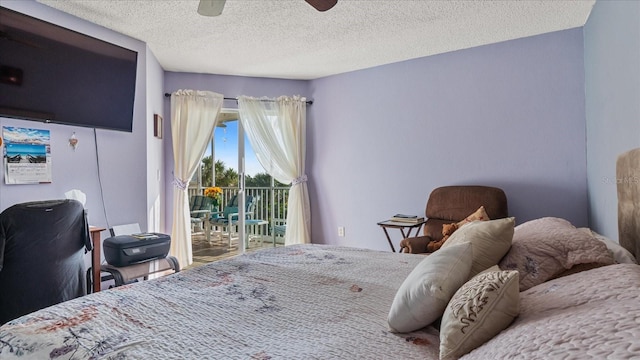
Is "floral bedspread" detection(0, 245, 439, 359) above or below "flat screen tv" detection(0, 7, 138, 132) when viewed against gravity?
below

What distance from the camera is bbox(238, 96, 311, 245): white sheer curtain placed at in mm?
4621

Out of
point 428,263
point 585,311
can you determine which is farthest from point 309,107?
point 585,311

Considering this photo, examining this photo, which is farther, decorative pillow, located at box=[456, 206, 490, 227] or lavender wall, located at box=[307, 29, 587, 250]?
lavender wall, located at box=[307, 29, 587, 250]

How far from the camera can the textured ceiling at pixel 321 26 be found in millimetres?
2680

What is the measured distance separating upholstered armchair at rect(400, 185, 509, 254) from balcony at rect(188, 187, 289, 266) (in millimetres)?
2243

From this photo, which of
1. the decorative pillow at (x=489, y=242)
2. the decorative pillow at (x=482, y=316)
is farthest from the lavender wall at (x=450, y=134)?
the decorative pillow at (x=482, y=316)

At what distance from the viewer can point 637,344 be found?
0.53 m

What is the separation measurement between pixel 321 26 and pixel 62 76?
2.03 metres

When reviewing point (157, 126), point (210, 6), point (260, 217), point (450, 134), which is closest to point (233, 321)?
point (210, 6)

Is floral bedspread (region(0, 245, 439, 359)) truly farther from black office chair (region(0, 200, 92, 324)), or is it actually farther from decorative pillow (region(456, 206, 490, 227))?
decorative pillow (region(456, 206, 490, 227))

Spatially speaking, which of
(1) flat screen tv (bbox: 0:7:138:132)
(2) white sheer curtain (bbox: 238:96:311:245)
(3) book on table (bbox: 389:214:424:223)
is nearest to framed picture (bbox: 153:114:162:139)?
(1) flat screen tv (bbox: 0:7:138:132)

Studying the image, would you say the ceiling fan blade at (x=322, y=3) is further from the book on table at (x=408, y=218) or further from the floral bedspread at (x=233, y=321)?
the book on table at (x=408, y=218)

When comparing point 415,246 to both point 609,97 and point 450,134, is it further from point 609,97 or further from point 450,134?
point 609,97

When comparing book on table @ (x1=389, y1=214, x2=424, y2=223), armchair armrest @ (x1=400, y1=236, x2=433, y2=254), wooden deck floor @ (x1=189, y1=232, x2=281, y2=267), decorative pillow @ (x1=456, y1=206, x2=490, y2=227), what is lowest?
wooden deck floor @ (x1=189, y1=232, x2=281, y2=267)
